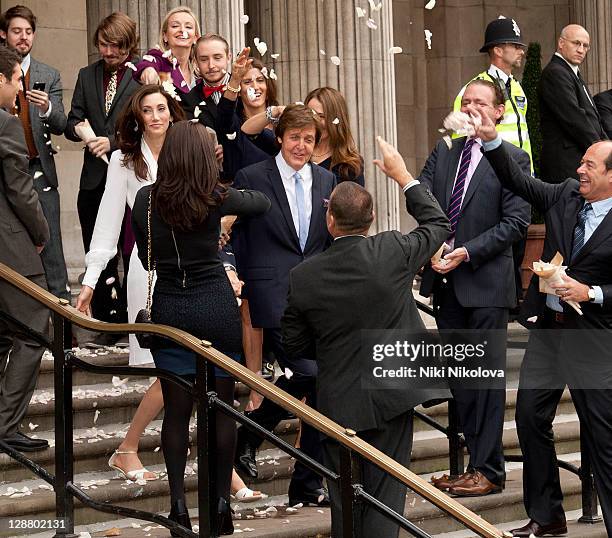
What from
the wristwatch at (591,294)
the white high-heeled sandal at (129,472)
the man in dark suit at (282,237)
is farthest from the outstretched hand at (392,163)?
the white high-heeled sandal at (129,472)

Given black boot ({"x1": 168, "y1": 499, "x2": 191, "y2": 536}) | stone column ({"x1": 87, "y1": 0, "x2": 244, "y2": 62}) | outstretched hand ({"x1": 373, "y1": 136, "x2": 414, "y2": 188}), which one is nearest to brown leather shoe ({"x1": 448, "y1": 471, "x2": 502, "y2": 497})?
black boot ({"x1": 168, "y1": 499, "x2": 191, "y2": 536})

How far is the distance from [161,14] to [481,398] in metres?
3.82

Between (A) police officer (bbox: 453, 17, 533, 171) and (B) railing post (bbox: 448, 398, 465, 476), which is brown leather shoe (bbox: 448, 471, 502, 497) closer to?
(B) railing post (bbox: 448, 398, 465, 476)

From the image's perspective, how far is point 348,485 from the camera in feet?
21.2

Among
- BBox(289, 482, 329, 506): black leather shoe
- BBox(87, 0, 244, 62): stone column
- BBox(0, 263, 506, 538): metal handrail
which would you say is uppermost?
BBox(87, 0, 244, 62): stone column

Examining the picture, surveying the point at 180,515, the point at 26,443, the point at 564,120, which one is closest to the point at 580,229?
the point at 180,515

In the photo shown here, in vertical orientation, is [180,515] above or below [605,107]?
below

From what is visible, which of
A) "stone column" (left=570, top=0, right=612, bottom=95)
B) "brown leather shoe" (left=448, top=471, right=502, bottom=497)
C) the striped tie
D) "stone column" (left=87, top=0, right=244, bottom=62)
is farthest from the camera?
"stone column" (left=570, top=0, right=612, bottom=95)

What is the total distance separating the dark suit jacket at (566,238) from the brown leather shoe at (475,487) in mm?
1104

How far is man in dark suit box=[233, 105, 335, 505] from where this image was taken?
829cm

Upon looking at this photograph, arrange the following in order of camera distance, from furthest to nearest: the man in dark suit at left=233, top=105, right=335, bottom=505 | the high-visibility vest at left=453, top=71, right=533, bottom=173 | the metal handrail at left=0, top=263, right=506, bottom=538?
the high-visibility vest at left=453, top=71, right=533, bottom=173
the man in dark suit at left=233, top=105, right=335, bottom=505
the metal handrail at left=0, top=263, right=506, bottom=538

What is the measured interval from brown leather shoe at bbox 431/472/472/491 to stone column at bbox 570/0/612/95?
27.7 feet

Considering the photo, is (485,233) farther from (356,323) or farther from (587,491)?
(356,323)

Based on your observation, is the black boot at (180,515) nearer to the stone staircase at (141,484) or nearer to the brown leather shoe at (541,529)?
the stone staircase at (141,484)
